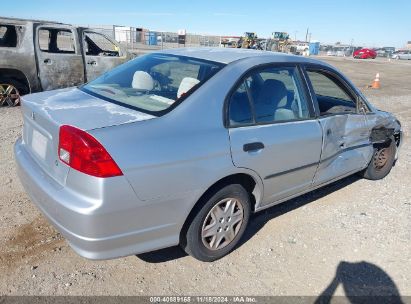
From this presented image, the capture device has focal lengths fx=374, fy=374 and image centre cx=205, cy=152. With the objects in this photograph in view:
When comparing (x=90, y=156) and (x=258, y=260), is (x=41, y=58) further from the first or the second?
(x=258, y=260)

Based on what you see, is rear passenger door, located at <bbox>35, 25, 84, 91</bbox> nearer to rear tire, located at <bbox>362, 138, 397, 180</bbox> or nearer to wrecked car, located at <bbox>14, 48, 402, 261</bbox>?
wrecked car, located at <bbox>14, 48, 402, 261</bbox>

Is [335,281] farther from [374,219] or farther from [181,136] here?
[181,136]

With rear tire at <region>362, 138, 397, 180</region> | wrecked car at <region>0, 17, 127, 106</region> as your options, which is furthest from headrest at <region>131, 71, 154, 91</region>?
wrecked car at <region>0, 17, 127, 106</region>

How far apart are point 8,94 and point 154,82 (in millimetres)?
5508

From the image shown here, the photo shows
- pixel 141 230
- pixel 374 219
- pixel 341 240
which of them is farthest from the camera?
pixel 374 219

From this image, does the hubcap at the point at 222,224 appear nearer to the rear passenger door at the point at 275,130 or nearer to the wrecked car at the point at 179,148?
the wrecked car at the point at 179,148

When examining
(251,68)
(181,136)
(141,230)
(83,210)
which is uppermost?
(251,68)

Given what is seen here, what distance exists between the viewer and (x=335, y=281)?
3008 mm

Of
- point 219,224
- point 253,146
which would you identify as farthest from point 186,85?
point 219,224

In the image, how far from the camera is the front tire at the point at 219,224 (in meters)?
2.86

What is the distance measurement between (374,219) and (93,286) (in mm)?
2971

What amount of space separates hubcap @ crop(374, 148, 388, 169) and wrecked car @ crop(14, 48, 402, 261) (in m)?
1.21

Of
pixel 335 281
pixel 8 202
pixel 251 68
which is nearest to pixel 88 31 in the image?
pixel 8 202

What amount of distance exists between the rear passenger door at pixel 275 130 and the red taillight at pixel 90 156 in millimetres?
951
